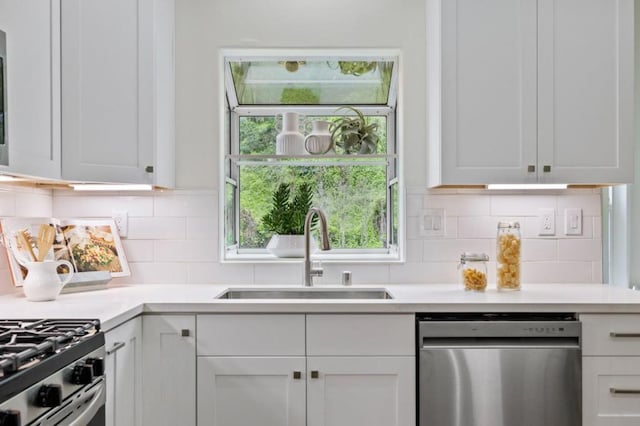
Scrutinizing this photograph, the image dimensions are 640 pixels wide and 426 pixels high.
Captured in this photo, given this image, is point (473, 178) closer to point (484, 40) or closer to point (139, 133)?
point (484, 40)

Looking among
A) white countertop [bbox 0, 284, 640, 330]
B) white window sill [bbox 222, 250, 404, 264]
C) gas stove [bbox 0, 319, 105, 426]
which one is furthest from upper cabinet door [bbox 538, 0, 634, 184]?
gas stove [bbox 0, 319, 105, 426]

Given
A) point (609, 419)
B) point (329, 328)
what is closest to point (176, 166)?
point (329, 328)

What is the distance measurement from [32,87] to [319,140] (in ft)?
4.18

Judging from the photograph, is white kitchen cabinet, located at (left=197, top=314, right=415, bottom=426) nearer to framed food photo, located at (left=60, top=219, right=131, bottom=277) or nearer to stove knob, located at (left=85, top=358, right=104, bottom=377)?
stove knob, located at (left=85, top=358, right=104, bottom=377)

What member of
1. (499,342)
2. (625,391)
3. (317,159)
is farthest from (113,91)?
(625,391)

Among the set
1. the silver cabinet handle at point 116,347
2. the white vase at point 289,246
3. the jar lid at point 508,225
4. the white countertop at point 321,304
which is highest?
the jar lid at point 508,225

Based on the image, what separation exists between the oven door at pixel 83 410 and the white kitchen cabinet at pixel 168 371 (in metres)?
0.43

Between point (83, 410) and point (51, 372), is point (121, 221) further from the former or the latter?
point (51, 372)

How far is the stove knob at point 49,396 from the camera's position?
1.19 metres

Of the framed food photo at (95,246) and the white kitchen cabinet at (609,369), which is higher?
the framed food photo at (95,246)

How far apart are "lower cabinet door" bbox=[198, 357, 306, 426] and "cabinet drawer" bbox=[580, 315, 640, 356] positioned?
1059 mm

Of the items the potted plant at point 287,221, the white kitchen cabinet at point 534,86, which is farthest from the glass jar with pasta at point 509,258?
the potted plant at point 287,221

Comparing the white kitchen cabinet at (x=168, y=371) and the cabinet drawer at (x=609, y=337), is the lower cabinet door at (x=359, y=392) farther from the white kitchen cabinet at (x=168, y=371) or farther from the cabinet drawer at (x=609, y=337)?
the cabinet drawer at (x=609, y=337)

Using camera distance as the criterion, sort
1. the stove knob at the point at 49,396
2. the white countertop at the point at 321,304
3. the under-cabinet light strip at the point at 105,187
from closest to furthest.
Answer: the stove knob at the point at 49,396 → the white countertop at the point at 321,304 → the under-cabinet light strip at the point at 105,187
